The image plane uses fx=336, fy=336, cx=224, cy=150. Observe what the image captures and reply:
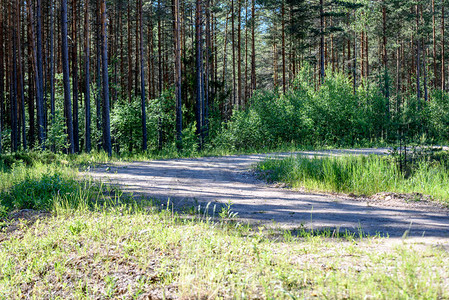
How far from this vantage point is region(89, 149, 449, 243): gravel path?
16.1ft

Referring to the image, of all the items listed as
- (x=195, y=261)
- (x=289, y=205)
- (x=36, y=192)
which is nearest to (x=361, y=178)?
(x=289, y=205)

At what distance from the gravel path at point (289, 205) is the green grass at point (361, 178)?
0.63m

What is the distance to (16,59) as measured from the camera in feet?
83.7

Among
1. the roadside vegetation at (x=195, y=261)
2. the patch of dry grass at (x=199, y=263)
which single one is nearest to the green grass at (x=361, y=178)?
the roadside vegetation at (x=195, y=261)

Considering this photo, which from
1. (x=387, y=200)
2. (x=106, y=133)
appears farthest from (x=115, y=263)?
(x=106, y=133)

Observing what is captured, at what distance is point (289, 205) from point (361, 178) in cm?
272

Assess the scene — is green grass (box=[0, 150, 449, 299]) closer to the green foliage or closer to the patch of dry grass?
the patch of dry grass

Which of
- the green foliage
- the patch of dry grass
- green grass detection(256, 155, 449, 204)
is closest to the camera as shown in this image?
the patch of dry grass

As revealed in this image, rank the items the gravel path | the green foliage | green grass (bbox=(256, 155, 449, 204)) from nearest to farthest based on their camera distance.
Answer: the gravel path → the green foliage → green grass (bbox=(256, 155, 449, 204))

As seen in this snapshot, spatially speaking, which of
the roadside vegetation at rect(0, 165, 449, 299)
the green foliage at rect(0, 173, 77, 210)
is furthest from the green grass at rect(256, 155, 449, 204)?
the green foliage at rect(0, 173, 77, 210)

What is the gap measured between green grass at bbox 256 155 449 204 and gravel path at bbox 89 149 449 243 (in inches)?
24.6

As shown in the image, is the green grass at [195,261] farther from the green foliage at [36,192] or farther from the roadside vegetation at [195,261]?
the green foliage at [36,192]

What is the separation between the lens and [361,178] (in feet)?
26.4

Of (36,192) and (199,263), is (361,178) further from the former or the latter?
(36,192)
